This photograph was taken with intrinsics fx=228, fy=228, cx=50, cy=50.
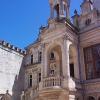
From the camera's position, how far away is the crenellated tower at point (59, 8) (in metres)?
Result: 20.3

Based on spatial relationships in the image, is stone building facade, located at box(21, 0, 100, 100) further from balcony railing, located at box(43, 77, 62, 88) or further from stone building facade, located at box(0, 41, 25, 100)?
stone building facade, located at box(0, 41, 25, 100)

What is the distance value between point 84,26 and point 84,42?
67.1 inches

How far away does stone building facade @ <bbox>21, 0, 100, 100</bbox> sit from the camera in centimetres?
1653

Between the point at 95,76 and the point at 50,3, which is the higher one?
the point at 50,3

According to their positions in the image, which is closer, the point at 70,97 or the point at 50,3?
the point at 70,97

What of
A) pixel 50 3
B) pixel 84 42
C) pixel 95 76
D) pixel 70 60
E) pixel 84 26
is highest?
pixel 50 3

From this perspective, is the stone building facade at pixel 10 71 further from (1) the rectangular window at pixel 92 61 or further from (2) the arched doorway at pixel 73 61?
(1) the rectangular window at pixel 92 61

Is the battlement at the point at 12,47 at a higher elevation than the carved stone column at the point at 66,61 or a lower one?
higher

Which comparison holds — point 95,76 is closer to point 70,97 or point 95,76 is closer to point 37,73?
point 70,97

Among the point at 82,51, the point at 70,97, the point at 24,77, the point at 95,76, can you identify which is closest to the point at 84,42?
the point at 82,51

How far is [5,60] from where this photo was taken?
2977 centimetres

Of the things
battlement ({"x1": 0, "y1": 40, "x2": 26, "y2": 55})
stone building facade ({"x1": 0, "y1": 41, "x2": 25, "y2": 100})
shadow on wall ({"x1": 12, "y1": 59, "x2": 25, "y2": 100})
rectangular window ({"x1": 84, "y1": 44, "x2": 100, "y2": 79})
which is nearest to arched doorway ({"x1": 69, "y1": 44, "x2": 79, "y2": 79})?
rectangular window ({"x1": 84, "y1": 44, "x2": 100, "y2": 79})

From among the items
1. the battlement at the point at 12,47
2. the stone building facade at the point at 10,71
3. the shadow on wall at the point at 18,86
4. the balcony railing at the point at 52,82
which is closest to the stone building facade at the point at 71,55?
the balcony railing at the point at 52,82

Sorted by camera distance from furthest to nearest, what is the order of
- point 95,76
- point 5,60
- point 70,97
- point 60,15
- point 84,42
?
point 5,60, point 60,15, point 84,42, point 95,76, point 70,97
